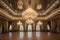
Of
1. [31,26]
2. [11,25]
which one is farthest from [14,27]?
[31,26]

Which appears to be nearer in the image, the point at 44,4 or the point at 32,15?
the point at 32,15

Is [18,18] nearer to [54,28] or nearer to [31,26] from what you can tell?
[31,26]

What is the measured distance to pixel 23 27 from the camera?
24672mm

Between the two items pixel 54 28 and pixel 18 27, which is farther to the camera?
pixel 18 27

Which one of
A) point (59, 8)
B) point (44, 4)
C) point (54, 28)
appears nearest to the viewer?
point (59, 8)

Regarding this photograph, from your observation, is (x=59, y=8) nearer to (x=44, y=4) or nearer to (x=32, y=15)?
(x=32, y=15)

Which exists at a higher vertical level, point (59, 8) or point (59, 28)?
point (59, 8)

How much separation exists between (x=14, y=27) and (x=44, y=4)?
8519 millimetres

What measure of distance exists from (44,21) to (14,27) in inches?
274

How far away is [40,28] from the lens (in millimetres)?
24484

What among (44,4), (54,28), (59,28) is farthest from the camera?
(44,4)

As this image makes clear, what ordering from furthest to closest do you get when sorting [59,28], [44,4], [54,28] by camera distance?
[44,4]
[54,28]
[59,28]

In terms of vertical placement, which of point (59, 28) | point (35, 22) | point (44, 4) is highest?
point (44, 4)

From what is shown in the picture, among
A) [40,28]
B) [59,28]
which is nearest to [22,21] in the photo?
[40,28]
